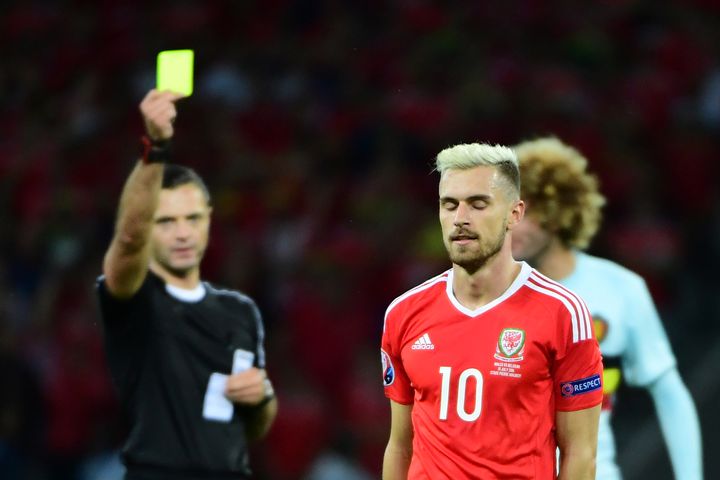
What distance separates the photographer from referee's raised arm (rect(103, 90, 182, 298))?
3762 mm

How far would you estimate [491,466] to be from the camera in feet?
11.0

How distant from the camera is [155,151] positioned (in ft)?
12.7

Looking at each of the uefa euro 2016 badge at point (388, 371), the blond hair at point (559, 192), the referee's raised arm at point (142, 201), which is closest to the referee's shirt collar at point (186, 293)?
the referee's raised arm at point (142, 201)

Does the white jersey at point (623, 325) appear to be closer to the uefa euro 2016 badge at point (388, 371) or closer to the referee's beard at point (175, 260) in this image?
the uefa euro 2016 badge at point (388, 371)

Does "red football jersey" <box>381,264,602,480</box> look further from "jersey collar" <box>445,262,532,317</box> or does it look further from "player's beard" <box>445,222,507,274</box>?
"player's beard" <box>445,222,507,274</box>

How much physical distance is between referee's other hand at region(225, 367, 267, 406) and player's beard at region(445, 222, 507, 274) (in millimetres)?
1184

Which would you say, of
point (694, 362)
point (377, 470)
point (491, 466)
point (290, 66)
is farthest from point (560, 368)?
point (290, 66)

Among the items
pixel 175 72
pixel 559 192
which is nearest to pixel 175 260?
pixel 175 72

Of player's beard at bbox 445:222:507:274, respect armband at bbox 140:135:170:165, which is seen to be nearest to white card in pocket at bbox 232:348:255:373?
respect armband at bbox 140:135:170:165

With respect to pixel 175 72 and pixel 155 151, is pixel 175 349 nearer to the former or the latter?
pixel 155 151

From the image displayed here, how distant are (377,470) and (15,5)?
6.08 meters

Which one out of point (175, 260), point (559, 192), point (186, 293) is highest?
point (559, 192)

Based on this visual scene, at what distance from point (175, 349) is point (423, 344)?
1134mm

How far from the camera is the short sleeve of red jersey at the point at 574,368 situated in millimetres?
3375
